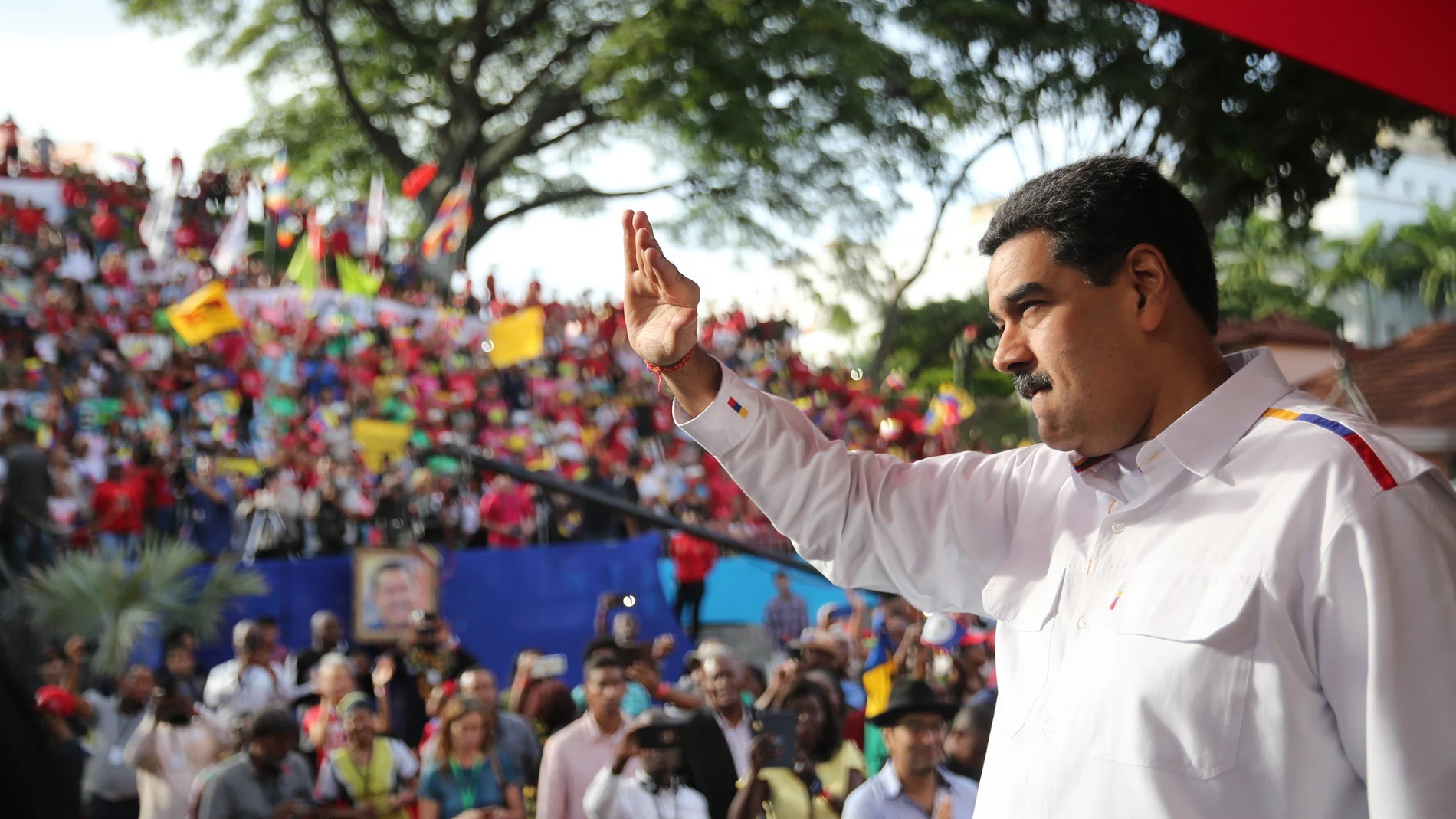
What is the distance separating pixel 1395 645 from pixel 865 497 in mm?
675

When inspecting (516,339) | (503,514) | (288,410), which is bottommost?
(503,514)

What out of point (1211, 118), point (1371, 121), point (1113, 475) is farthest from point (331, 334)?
point (1113, 475)

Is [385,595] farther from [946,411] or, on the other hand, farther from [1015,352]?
[1015,352]

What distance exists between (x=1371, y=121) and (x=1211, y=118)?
139 centimetres

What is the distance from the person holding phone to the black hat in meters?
0.76

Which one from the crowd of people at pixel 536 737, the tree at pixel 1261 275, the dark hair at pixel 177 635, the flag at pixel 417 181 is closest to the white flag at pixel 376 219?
the flag at pixel 417 181

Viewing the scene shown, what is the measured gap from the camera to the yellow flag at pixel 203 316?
37.1ft

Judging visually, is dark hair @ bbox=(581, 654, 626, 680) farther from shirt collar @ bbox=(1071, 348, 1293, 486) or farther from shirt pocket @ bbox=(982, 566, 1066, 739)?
shirt collar @ bbox=(1071, 348, 1293, 486)

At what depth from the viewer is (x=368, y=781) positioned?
219 inches

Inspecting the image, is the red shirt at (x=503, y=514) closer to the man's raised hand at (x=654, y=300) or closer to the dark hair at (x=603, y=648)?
the dark hair at (x=603, y=648)

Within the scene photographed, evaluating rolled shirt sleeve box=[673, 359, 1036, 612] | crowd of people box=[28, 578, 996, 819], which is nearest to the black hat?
crowd of people box=[28, 578, 996, 819]

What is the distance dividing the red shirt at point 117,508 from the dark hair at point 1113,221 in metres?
9.59

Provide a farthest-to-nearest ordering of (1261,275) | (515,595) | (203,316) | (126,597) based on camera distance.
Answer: (1261,275) < (203,316) < (515,595) < (126,597)

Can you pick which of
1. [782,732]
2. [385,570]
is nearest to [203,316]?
[385,570]
